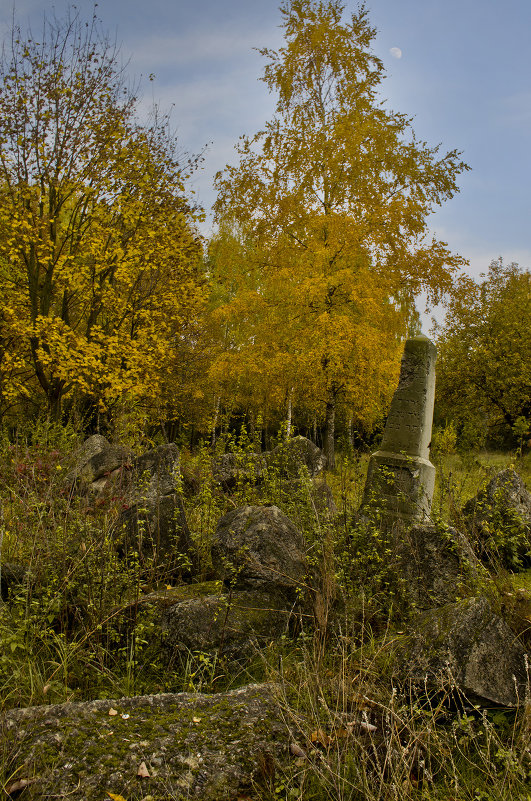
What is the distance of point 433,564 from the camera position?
392cm

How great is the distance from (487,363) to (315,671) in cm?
2266

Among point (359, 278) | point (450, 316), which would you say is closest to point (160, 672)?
point (359, 278)

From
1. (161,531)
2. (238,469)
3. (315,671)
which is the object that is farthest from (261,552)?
(238,469)

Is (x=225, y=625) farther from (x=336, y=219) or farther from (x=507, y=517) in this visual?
Result: (x=336, y=219)

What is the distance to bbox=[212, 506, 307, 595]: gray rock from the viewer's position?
11.4 ft

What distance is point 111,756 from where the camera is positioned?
185 centimetres

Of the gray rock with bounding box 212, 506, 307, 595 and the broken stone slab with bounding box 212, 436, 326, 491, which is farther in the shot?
the broken stone slab with bounding box 212, 436, 326, 491

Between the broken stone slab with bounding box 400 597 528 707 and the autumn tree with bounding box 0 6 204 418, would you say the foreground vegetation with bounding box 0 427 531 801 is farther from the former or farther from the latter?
the autumn tree with bounding box 0 6 204 418

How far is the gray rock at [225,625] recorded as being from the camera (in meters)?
3.02

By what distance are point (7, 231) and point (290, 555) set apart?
→ 10.8 m

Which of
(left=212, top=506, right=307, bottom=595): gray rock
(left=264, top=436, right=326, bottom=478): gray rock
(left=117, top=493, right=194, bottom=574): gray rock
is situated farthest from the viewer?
(left=264, top=436, right=326, bottom=478): gray rock

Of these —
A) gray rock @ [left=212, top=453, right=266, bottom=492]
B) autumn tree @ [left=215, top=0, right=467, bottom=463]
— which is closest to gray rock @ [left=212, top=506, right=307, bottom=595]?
gray rock @ [left=212, top=453, right=266, bottom=492]

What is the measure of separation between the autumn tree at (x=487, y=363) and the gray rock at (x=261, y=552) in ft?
59.6

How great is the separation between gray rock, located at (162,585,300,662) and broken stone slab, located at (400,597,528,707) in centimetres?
78
